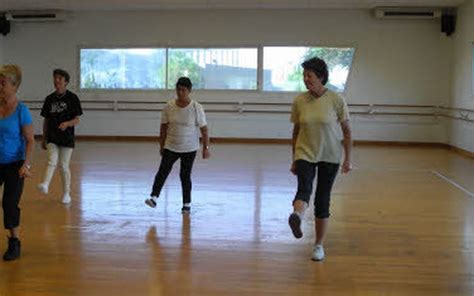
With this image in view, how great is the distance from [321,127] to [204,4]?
9.34 meters

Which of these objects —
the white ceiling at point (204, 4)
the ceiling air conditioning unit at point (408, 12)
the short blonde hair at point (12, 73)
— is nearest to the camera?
the short blonde hair at point (12, 73)

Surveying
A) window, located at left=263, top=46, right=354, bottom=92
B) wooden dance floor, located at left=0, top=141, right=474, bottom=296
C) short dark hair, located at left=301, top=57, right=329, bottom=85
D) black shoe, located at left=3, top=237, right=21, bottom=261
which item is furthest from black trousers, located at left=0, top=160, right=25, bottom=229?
window, located at left=263, top=46, right=354, bottom=92

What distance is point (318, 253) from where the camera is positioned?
4039 millimetres

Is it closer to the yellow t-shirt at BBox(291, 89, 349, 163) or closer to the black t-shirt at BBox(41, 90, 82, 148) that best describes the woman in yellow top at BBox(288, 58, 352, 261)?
the yellow t-shirt at BBox(291, 89, 349, 163)

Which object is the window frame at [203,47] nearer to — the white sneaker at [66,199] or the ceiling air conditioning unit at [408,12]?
the ceiling air conditioning unit at [408,12]

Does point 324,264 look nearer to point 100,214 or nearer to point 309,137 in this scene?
point 309,137

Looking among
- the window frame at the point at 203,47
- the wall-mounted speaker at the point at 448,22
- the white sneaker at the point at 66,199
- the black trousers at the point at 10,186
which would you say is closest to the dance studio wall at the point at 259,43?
the window frame at the point at 203,47

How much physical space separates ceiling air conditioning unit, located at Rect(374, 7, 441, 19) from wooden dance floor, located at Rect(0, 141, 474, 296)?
5498 millimetres

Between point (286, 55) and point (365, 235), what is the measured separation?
9.14m

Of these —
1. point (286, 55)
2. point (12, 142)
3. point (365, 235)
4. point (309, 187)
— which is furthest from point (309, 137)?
point (286, 55)

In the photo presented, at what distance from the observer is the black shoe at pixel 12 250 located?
3.91 m

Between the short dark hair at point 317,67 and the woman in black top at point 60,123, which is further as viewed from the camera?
the woman in black top at point 60,123

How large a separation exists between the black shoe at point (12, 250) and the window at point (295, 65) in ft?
32.9

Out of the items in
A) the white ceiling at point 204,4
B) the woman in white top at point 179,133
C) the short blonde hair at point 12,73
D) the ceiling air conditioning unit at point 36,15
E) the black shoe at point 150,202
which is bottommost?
the black shoe at point 150,202
